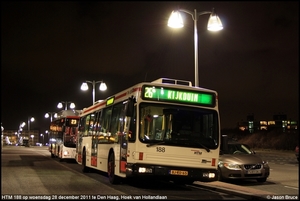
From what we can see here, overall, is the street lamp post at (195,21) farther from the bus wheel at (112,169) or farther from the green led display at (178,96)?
the bus wheel at (112,169)

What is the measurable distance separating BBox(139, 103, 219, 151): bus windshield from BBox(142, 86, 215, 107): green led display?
0.75ft

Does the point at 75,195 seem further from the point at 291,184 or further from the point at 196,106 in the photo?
the point at 291,184

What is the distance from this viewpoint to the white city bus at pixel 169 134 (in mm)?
11445

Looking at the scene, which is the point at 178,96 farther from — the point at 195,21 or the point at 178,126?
A: the point at 195,21

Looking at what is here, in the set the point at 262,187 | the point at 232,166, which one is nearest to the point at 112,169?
the point at 232,166

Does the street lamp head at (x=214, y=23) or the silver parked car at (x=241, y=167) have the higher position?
the street lamp head at (x=214, y=23)

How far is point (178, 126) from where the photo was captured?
11.8 meters

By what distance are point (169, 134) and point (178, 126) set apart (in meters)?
0.37

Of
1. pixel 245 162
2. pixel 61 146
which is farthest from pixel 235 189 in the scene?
pixel 61 146

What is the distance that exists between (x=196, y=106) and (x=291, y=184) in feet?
17.1

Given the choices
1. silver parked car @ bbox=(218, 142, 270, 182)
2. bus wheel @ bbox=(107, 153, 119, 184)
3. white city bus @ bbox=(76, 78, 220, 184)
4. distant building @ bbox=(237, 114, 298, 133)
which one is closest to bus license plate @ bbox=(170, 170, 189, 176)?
white city bus @ bbox=(76, 78, 220, 184)

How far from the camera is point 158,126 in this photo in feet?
38.1

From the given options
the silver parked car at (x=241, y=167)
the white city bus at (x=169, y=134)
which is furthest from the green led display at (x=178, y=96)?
the silver parked car at (x=241, y=167)

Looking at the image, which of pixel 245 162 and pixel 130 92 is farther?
pixel 245 162
